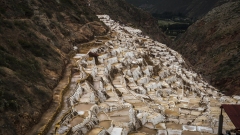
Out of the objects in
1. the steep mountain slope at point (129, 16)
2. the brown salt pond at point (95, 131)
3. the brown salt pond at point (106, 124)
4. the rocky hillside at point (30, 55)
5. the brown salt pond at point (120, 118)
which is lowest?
the brown salt pond at point (95, 131)

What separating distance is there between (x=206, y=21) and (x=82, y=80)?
71801 millimetres

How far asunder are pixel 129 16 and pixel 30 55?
85199 millimetres

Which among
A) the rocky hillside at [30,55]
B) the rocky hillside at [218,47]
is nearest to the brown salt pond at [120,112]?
the rocky hillside at [30,55]

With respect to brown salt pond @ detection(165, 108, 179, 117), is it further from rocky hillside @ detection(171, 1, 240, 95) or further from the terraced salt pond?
rocky hillside @ detection(171, 1, 240, 95)

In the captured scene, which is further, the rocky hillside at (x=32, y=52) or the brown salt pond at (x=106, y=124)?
the brown salt pond at (x=106, y=124)

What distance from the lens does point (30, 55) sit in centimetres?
2031

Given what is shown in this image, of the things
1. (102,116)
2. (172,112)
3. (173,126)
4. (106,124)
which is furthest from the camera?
(172,112)

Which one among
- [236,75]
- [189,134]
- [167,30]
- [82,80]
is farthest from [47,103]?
[167,30]

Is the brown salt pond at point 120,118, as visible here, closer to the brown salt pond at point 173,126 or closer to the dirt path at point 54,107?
the brown salt pond at point 173,126

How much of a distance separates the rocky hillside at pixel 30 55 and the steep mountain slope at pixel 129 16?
1864 inches

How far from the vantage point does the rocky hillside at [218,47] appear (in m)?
47.7

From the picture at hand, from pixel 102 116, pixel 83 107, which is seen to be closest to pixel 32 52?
pixel 83 107

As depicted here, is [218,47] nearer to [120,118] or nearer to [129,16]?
[129,16]

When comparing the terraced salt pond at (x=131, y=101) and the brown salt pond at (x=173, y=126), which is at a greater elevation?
the terraced salt pond at (x=131, y=101)
